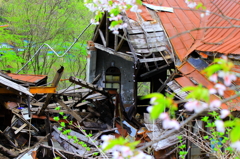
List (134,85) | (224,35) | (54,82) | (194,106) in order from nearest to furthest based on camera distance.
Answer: (194,106) < (54,82) < (224,35) < (134,85)

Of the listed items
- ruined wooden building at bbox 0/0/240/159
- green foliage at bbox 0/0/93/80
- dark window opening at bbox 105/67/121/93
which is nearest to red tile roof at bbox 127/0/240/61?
ruined wooden building at bbox 0/0/240/159

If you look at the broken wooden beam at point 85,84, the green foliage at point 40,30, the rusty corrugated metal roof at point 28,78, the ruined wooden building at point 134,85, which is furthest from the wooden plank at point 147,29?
the green foliage at point 40,30

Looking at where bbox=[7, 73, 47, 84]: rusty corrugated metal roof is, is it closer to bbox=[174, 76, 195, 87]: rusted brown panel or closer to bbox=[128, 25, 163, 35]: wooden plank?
bbox=[128, 25, 163, 35]: wooden plank

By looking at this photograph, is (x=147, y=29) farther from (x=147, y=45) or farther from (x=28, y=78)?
(x=28, y=78)

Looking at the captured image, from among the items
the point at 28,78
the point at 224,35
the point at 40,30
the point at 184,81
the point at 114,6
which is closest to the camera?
the point at 114,6

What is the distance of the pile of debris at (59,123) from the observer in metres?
8.78

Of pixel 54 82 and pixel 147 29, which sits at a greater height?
pixel 147 29

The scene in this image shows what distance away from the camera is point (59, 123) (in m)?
8.78

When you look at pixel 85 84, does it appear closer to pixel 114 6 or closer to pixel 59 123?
pixel 59 123

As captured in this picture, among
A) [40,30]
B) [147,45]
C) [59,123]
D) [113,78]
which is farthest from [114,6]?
[40,30]

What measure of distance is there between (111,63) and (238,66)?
8.01m

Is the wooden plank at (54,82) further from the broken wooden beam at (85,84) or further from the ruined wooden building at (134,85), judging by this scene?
the broken wooden beam at (85,84)

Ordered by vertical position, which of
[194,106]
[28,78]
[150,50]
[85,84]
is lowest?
[28,78]

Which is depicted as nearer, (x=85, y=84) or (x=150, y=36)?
(x=85, y=84)
